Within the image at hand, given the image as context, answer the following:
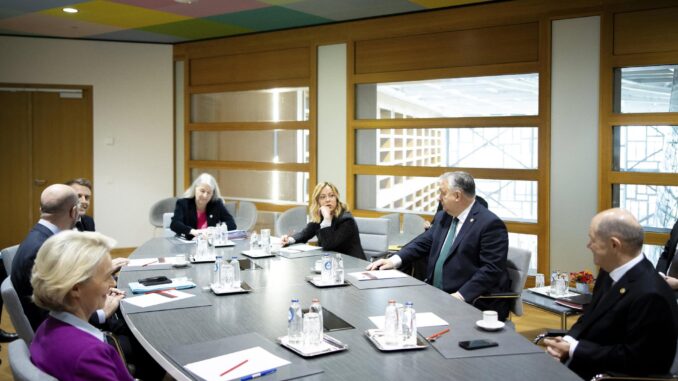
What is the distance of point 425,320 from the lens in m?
2.89

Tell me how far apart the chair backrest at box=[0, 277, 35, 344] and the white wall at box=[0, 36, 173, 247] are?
22.8ft

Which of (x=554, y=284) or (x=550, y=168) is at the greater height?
(x=550, y=168)

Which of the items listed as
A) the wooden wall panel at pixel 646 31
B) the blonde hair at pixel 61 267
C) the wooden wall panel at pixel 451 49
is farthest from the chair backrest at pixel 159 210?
the blonde hair at pixel 61 267

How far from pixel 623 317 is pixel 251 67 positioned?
7.21m

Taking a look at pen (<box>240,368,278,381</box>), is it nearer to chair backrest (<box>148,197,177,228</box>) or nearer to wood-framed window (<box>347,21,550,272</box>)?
wood-framed window (<box>347,21,550,272</box>)

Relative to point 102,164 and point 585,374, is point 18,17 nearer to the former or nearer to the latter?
point 102,164

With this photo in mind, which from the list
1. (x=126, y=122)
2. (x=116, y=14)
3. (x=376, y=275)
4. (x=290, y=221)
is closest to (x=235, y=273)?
(x=376, y=275)

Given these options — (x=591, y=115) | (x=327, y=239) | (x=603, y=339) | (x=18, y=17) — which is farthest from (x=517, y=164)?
(x=18, y=17)

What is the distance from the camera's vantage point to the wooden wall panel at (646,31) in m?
5.94

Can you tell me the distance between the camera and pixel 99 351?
1.95 meters

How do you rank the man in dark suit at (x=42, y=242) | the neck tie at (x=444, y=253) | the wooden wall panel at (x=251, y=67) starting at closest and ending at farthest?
the man in dark suit at (x=42, y=242)
the neck tie at (x=444, y=253)
the wooden wall panel at (x=251, y=67)

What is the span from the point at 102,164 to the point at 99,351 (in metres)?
8.25

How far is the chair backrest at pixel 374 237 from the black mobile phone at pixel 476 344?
119 inches

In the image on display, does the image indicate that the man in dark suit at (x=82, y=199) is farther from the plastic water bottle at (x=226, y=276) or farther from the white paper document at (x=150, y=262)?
the plastic water bottle at (x=226, y=276)
